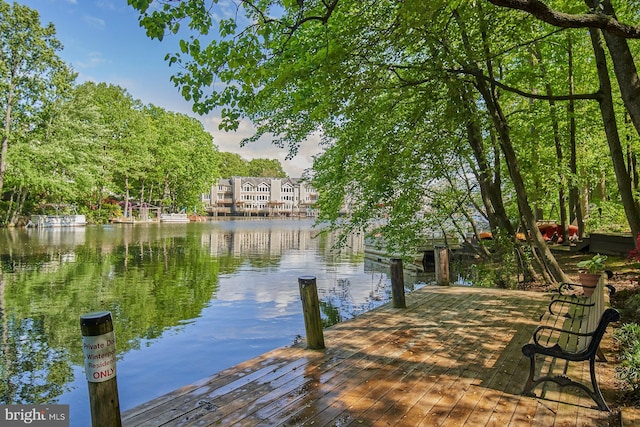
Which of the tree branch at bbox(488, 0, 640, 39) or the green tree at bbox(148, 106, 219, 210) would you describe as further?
the green tree at bbox(148, 106, 219, 210)

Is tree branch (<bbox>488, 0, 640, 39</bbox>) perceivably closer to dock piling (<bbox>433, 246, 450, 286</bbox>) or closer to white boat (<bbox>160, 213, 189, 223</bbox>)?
dock piling (<bbox>433, 246, 450, 286</bbox>)

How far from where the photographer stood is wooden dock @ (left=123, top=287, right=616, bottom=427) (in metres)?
3.59

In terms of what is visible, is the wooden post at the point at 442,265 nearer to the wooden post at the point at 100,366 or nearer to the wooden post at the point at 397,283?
the wooden post at the point at 397,283

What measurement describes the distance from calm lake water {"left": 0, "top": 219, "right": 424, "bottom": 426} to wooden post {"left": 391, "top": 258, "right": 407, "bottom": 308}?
2180 mm

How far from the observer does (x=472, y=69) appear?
828 cm

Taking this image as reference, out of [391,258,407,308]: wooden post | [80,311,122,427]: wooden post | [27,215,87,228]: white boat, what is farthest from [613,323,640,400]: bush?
[27,215,87,228]: white boat

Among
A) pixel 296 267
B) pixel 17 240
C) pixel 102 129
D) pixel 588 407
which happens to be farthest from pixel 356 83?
pixel 102 129

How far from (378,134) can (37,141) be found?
32.1 meters

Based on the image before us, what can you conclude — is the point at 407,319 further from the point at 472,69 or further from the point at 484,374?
the point at 472,69

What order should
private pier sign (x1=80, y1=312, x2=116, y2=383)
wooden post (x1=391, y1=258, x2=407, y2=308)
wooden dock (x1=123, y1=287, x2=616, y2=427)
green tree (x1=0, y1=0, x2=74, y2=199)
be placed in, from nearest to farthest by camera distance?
private pier sign (x1=80, y1=312, x2=116, y2=383) → wooden dock (x1=123, y1=287, x2=616, y2=427) → wooden post (x1=391, y1=258, x2=407, y2=308) → green tree (x1=0, y1=0, x2=74, y2=199)

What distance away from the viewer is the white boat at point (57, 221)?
3594 centimetres

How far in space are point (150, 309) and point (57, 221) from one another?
32.7 metres

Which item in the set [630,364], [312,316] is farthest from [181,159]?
[630,364]

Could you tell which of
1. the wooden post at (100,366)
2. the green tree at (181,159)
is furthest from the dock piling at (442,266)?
the green tree at (181,159)
